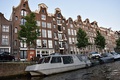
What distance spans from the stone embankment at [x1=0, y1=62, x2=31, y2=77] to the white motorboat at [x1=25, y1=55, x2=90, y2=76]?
160 cm

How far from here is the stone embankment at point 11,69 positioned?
1563 cm

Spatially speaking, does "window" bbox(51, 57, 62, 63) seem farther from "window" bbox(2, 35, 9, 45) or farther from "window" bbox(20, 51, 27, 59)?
"window" bbox(2, 35, 9, 45)

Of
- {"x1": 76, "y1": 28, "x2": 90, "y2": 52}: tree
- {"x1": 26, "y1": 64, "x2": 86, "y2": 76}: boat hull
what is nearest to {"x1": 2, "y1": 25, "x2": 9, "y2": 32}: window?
{"x1": 26, "y1": 64, "x2": 86, "y2": 76}: boat hull

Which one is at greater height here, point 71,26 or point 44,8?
point 44,8

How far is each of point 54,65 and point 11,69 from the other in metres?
6.04

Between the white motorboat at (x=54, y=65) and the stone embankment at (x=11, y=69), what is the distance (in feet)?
5.26

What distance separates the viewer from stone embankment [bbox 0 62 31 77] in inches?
615

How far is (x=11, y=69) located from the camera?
16281 mm

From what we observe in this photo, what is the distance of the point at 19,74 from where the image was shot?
1661 centimetres

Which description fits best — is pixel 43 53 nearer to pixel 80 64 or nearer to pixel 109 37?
pixel 80 64

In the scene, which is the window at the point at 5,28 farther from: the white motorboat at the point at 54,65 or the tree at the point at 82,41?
the tree at the point at 82,41

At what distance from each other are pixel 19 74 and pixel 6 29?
1828 cm

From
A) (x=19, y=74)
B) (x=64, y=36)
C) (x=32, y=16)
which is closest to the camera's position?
(x=19, y=74)

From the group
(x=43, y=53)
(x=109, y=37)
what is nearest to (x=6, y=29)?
(x=43, y=53)
